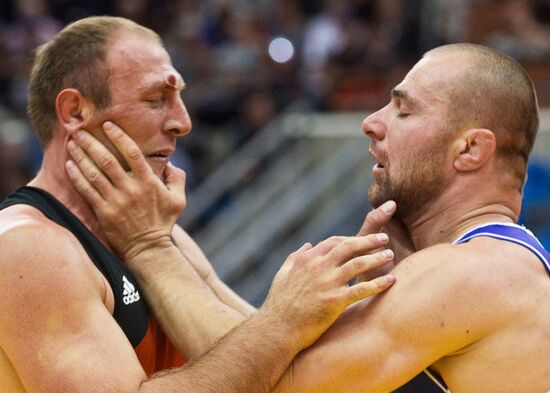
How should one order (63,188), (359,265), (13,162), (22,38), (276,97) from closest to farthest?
(359,265)
(63,188)
(13,162)
(276,97)
(22,38)

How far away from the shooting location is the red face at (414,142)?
414 cm

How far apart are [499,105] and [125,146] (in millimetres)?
1510

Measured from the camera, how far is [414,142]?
415 centimetres

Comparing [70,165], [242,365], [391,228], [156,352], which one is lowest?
[156,352]

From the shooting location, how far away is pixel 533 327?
3752 millimetres

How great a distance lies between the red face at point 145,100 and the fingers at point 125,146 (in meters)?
0.04

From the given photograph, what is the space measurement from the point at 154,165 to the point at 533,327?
1.69 metres

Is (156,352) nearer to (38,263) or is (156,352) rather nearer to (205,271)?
(205,271)

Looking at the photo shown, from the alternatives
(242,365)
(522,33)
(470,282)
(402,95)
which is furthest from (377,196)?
(522,33)

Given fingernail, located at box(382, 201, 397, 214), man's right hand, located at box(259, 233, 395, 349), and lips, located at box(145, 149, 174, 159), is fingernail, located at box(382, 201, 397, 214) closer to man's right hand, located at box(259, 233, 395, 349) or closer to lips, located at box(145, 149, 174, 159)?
man's right hand, located at box(259, 233, 395, 349)

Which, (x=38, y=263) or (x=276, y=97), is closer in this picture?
(x=38, y=263)

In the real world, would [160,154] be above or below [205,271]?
above

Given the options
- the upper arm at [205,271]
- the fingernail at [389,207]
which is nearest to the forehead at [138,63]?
the upper arm at [205,271]

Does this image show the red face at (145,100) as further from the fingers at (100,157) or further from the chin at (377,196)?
the chin at (377,196)
